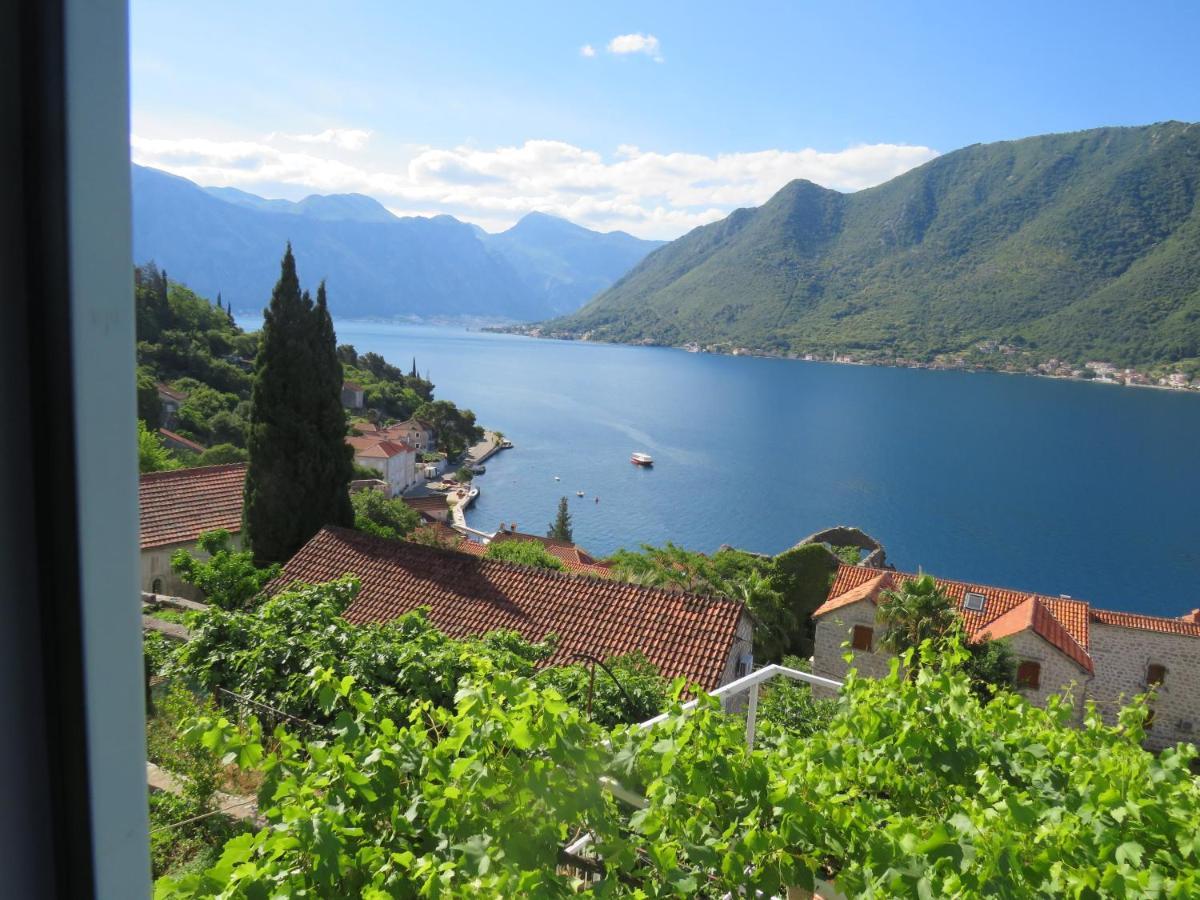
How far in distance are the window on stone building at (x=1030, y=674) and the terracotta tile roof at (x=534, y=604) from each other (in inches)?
407

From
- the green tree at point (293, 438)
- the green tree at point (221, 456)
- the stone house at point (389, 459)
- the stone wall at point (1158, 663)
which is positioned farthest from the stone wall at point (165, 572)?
the stone house at point (389, 459)

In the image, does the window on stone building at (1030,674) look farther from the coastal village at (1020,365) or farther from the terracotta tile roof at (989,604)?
the coastal village at (1020,365)

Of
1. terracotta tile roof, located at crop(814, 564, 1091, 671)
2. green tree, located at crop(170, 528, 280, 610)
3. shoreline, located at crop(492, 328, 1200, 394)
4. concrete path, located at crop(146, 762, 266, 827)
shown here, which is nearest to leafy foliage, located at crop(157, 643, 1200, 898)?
concrete path, located at crop(146, 762, 266, 827)

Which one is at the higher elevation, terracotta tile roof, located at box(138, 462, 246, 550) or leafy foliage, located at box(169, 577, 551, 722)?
leafy foliage, located at box(169, 577, 551, 722)

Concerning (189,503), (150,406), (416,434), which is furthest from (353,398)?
(189,503)

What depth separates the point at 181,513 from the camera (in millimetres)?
16469

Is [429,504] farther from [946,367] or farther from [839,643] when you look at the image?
[946,367]

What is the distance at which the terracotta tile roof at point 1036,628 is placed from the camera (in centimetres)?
1838

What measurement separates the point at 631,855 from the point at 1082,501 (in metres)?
70.2

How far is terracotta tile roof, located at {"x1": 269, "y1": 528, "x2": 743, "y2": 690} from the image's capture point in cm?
1113

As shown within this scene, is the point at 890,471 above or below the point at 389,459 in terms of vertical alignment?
below

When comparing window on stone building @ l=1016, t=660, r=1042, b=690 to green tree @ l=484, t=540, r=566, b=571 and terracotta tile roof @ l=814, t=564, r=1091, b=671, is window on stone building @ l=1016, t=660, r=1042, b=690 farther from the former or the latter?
green tree @ l=484, t=540, r=566, b=571

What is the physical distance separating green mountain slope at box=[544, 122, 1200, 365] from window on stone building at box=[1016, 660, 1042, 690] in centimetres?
14164

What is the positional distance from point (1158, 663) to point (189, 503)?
23992 millimetres
